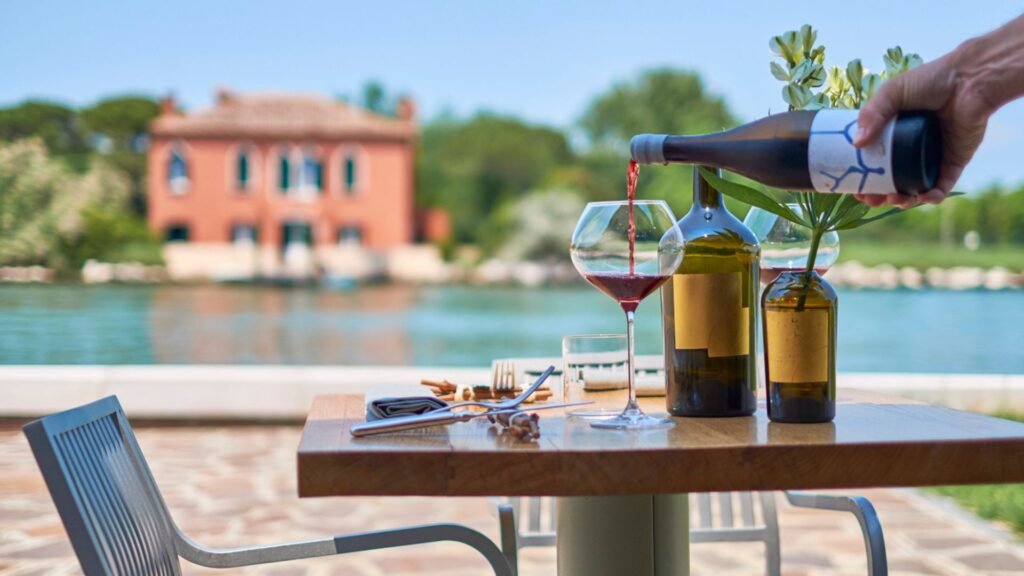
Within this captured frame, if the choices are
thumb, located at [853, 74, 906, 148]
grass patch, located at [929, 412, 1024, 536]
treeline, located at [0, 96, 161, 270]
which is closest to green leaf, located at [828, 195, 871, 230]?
thumb, located at [853, 74, 906, 148]

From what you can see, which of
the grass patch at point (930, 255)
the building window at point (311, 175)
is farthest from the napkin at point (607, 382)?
the building window at point (311, 175)

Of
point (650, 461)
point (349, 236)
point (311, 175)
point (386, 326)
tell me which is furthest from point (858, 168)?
point (311, 175)

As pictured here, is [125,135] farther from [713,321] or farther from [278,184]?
[713,321]

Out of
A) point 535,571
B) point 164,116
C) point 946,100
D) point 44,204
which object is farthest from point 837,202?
point 164,116

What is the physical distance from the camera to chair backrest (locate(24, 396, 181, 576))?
1057mm

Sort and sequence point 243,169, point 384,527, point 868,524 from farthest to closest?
point 243,169 < point 384,527 < point 868,524

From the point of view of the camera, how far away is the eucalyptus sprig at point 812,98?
4.04ft

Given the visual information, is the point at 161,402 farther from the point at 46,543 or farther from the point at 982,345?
the point at 982,345

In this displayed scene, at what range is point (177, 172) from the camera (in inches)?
1481

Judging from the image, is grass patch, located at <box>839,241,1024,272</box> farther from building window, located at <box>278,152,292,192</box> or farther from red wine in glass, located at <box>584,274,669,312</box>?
red wine in glass, located at <box>584,274,669,312</box>

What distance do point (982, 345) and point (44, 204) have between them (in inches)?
1077

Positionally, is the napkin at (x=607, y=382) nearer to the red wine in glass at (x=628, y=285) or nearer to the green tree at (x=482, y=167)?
the red wine in glass at (x=628, y=285)

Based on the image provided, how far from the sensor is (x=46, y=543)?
3.52 m

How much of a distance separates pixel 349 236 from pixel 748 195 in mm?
37451
